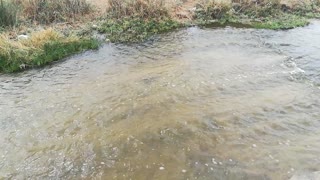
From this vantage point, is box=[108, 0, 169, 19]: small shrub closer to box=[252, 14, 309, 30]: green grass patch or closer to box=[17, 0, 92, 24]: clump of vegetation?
box=[17, 0, 92, 24]: clump of vegetation

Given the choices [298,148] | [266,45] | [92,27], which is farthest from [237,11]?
[298,148]

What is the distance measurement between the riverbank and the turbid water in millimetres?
722

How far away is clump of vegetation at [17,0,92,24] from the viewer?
12547mm

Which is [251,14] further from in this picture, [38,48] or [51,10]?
[38,48]

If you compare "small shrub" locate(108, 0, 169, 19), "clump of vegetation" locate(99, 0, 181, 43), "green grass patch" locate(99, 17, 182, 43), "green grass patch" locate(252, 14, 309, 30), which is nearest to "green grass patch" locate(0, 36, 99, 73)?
"green grass patch" locate(99, 17, 182, 43)

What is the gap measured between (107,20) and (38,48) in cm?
328

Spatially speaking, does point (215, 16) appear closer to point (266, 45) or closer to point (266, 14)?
point (266, 14)

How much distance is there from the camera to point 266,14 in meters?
13.5

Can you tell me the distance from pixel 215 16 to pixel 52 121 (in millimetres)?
8416

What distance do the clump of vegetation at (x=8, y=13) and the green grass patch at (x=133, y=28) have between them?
2.94 meters

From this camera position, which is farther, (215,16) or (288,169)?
(215,16)

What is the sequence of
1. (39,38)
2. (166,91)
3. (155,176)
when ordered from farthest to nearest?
(39,38) < (166,91) < (155,176)

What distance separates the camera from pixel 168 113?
7438 millimetres

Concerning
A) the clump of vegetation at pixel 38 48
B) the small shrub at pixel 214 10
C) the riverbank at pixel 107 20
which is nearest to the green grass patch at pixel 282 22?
the riverbank at pixel 107 20
